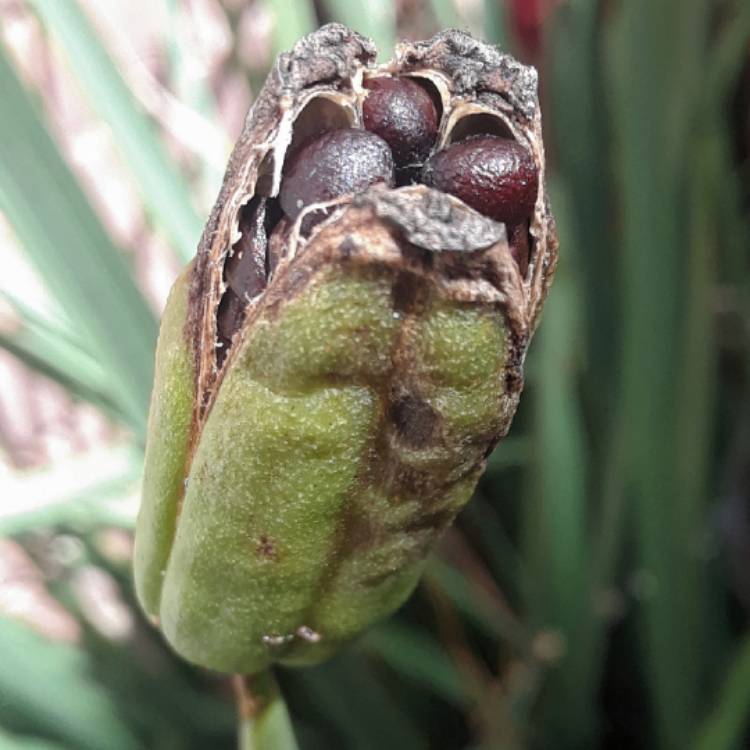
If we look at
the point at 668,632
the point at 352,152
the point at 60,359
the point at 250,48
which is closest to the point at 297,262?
the point at 352,152

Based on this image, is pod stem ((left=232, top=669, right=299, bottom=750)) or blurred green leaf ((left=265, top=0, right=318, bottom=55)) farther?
blurred green leaf ((left=265, top=0, right=318, bottom=55))

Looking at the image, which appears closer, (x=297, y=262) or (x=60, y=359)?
(x=297, y=262)

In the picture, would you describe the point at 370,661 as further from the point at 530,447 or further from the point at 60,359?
the point at 60,359

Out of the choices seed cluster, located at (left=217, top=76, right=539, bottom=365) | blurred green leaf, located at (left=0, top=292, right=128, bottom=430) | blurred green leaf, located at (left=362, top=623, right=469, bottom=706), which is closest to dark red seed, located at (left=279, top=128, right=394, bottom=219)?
seed cluster, located at (left=217, top=76, right=539, bottom=365)

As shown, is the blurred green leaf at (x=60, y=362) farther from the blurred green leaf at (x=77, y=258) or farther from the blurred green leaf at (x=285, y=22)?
the blurred green leaf at (x=285, y=22)

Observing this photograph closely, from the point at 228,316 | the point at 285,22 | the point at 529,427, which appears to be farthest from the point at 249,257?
the point at 529,427

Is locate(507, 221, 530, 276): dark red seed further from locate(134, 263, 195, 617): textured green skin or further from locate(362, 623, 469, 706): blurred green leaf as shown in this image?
locate(362, 623, 469, 706): blurred green leaf

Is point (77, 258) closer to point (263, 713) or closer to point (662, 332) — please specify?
point (263, 713)
